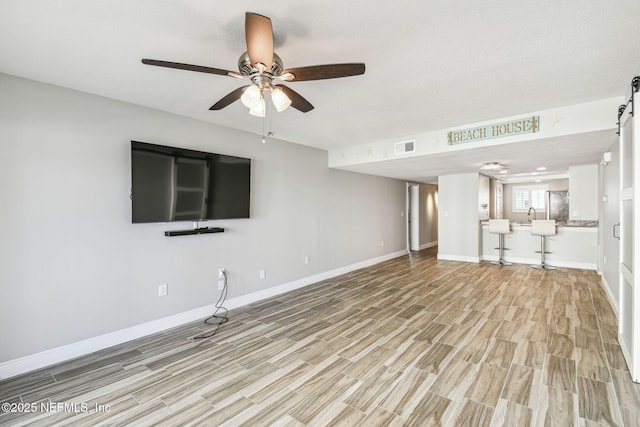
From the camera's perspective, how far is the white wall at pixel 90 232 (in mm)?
2422

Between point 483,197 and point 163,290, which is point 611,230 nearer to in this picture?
point 483,197

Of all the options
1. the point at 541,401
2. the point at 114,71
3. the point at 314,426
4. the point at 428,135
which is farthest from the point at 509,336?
the point at 114,71

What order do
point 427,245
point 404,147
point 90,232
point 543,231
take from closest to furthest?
point 90,232 < point 404,147 < point 543,231 < point 427,245

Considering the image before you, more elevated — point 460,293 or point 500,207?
point 500,207

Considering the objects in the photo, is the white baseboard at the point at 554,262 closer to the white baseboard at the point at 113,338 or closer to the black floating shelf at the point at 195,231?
the white baseboard at the point at 113,338

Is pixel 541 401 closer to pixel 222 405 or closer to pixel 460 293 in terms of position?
pixel 222 405

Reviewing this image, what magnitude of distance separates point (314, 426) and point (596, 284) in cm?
569

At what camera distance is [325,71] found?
5.70 ft

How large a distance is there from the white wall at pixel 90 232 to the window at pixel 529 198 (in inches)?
409

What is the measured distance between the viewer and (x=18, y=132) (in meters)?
2.43

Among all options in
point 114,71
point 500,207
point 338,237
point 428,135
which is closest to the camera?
point 114,71

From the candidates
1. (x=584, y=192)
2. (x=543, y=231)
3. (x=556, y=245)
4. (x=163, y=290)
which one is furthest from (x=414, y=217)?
(x=163, y=290)

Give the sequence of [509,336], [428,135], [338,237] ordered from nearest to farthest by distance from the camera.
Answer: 1. [509,336]
2. [428,135]
3. [338,237]

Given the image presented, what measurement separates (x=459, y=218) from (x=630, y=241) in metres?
4.82
